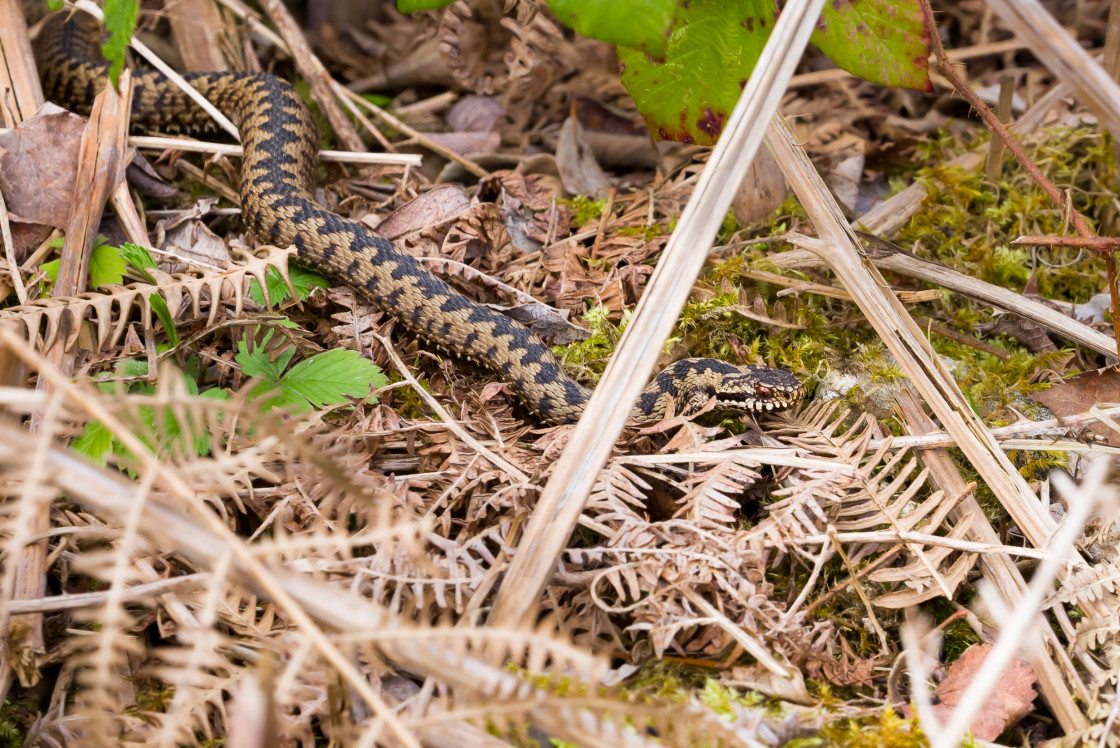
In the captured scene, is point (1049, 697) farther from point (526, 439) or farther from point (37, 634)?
point (37, 634)

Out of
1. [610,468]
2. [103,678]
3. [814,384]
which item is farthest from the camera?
[814,384]

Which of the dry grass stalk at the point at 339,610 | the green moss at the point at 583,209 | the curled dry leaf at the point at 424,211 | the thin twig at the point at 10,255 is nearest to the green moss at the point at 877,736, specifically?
the dry grass stalk at the point at 339,610

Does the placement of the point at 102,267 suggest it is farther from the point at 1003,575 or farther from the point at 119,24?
the point at 1003,575

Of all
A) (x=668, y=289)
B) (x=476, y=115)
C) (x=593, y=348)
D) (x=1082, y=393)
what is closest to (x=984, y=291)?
(x=1082, y=393)

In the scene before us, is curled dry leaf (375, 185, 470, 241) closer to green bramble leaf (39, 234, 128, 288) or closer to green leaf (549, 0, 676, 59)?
green bramble leaf (39, 234, 128, 288)

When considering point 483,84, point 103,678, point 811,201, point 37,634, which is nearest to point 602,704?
point 103,678
